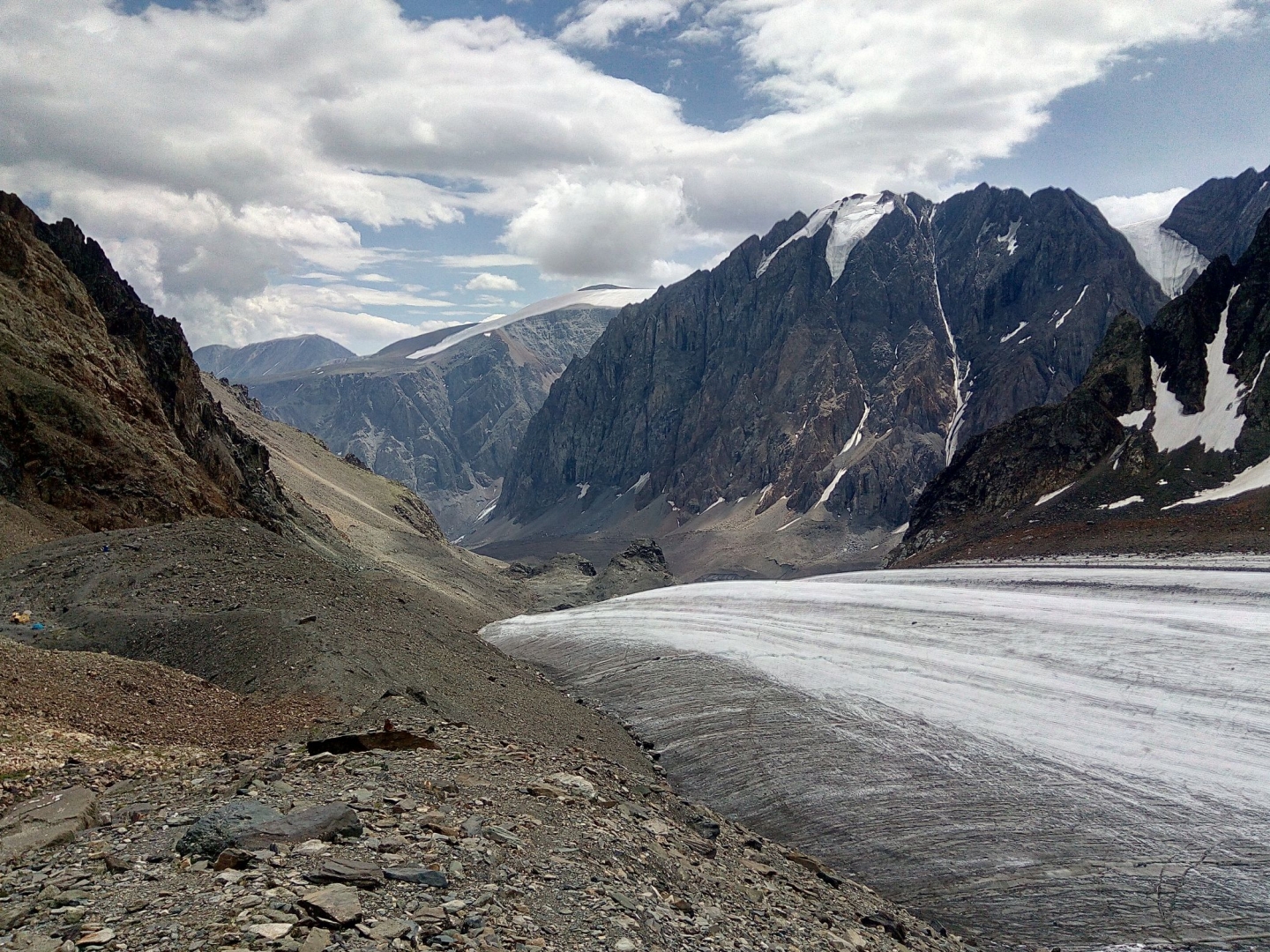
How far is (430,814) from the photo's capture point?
33.8ft

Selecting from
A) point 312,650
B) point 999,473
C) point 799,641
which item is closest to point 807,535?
point 999,473

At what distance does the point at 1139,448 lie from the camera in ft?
254

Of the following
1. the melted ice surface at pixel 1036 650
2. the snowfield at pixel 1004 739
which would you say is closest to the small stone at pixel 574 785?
the snowfield at pixel 1004 739

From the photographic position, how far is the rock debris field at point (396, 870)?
709 centimetres

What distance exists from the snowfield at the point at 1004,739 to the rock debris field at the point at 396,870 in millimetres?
2720

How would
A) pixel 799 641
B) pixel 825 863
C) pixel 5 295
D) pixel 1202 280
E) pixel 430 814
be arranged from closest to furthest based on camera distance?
pixel 430 814
pixel 825 863
pixel 799 641
pixel 5 295
pixel 1202 280

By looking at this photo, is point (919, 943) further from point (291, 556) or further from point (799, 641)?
point (291, 556)

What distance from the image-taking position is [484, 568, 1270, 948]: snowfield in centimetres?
1496

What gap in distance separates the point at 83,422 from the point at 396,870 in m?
33.8

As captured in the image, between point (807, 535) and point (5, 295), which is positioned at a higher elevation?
point (5, 295)

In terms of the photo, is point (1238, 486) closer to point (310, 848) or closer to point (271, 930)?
point (310, 848)

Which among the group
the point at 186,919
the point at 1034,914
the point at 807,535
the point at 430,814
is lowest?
the point at 807,535

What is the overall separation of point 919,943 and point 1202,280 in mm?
96356

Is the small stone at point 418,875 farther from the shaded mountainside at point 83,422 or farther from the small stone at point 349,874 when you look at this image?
the shaded mountainside at point 83,422
